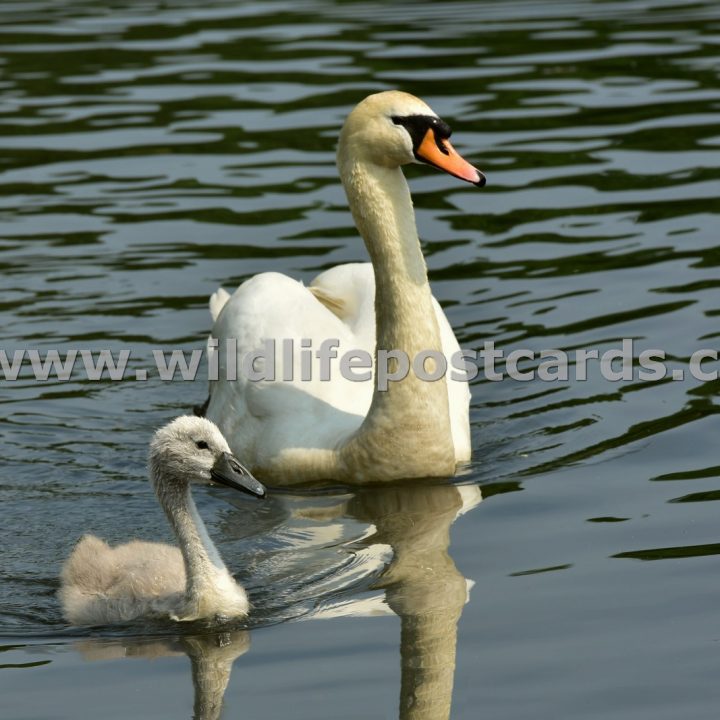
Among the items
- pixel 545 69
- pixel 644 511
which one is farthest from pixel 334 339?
pixel 545 69

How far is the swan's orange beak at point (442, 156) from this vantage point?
8289 millimetres

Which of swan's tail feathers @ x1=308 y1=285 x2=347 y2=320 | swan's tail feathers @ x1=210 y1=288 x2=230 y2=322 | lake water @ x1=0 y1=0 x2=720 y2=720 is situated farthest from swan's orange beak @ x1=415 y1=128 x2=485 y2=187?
swan's tail feathers @ x1=210 y1=288 x2=230 y2=322

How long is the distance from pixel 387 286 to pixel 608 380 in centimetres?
191

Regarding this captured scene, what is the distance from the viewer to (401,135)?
8352 millimetres

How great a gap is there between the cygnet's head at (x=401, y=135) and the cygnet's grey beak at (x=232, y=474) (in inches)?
78.8

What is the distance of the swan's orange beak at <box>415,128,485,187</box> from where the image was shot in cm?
829

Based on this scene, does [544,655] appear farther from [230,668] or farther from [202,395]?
[202,395]

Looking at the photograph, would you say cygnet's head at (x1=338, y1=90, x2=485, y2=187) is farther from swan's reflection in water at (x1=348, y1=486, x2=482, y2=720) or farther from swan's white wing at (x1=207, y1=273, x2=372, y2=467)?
swan's reflection in water at (x1=348, y1=486, x2=482, y2=720)

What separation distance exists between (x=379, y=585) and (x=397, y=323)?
1.79 meters

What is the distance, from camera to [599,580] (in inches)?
277

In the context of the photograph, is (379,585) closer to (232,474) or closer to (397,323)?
(232,474)

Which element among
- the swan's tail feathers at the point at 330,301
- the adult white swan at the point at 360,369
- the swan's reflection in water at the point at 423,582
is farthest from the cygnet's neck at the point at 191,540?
the swan's tail feathers at the point at 330,301

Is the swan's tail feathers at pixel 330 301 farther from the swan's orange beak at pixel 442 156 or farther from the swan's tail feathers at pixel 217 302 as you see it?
the swan's orange beak at pixel 442 156

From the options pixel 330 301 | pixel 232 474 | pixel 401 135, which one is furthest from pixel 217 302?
pixel 232 474
